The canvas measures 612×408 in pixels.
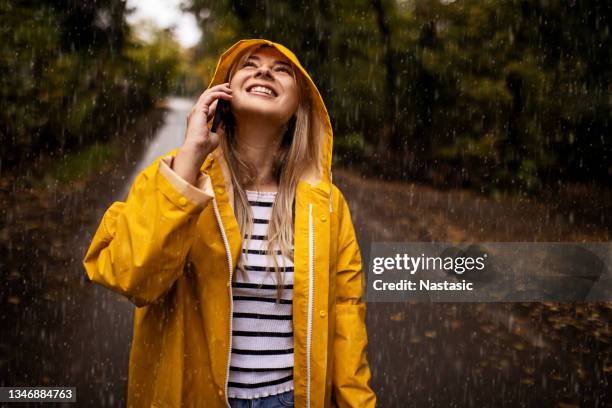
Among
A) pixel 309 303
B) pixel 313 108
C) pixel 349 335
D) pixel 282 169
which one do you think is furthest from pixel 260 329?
pixel 313 108

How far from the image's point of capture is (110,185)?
998cm

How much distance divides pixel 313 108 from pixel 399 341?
3.67 m

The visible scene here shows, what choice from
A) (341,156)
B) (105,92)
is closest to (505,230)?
(341,156)

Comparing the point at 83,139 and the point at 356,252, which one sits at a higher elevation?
the point at 83,139

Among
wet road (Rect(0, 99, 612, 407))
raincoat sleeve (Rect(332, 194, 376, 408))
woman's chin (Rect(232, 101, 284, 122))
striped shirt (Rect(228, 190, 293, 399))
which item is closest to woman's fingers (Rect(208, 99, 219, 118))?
woman's chin (Rect(232, 101, 284, 122))

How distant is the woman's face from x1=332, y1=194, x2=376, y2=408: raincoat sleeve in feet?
1.74

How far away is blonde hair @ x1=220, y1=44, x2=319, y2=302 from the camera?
1982 mm

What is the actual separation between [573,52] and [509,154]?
7.07ft

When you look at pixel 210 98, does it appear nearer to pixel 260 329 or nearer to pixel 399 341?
pixel 260 329

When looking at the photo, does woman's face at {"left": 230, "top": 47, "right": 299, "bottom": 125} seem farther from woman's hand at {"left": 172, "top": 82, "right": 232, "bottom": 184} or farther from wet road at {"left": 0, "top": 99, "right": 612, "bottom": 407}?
wet road at {"left": 0, "top": 99, "right": 612, "bottom": 407}

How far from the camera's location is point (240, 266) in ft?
6.31

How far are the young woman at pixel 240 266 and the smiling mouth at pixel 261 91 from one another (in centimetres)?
1

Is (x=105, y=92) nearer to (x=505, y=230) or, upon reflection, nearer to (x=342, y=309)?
(x=505, y=230)

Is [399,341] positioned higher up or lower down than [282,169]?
lower down
